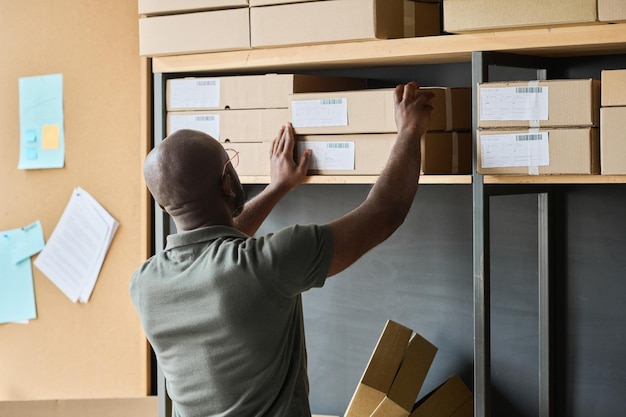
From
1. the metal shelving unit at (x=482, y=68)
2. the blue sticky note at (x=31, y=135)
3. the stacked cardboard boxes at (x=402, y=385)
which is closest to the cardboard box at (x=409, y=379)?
the stacked cardboard boxes at (x=402, y=385)

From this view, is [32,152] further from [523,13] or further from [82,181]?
[523,13]

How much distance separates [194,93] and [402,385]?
41.9 inches

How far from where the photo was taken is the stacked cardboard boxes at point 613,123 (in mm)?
2039

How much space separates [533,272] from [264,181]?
86 centimetres

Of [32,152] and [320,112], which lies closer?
[320,112]

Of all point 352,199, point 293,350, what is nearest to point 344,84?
point 352,199

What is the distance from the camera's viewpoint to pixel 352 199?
2.85 metres

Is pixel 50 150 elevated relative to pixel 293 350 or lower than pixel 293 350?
elevated

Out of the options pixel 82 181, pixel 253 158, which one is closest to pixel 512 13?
pixel 253 158

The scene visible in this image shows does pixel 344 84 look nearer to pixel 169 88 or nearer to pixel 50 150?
pixel 169 88

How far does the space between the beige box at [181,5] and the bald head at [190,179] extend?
73cm

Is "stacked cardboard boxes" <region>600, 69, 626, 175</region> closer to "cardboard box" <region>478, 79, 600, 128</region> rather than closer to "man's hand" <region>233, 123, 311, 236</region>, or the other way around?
"cardboard box" <region>478, 79, 600, 128</region>

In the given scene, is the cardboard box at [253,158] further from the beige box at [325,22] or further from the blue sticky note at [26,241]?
the blue sticky note at [26,241]

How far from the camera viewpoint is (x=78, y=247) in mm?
3090
